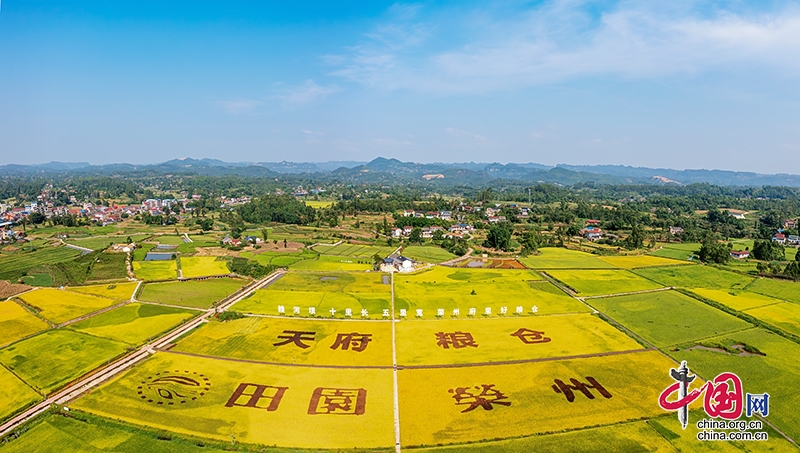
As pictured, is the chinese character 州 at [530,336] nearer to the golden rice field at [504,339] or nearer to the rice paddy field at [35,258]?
the golden rice field at [504,339]

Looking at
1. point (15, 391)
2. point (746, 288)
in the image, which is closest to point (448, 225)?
point (746, 288)

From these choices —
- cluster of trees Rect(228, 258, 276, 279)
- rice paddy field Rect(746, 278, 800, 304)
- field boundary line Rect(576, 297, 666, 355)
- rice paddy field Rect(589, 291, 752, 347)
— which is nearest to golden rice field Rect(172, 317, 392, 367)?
cluster of trees Rect(228, 258, 276, 279)

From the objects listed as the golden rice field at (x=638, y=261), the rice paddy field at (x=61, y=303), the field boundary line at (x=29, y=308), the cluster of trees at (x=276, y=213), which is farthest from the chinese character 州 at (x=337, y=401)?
the cluster of trees at (x=276, y=213)

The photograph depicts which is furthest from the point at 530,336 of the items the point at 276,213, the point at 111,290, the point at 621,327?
the point at 276,213

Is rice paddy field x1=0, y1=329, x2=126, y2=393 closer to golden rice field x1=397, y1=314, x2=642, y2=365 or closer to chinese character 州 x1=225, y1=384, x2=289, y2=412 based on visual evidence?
chinese character 州 x1=225, y1=384, x2=289, y2=412

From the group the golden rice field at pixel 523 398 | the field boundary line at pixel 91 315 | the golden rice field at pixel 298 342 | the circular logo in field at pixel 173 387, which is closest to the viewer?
the golden rice field at pixel 523 398

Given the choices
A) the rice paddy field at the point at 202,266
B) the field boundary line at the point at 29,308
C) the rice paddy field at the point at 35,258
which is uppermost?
the rice paddy field at the point at 35,258
